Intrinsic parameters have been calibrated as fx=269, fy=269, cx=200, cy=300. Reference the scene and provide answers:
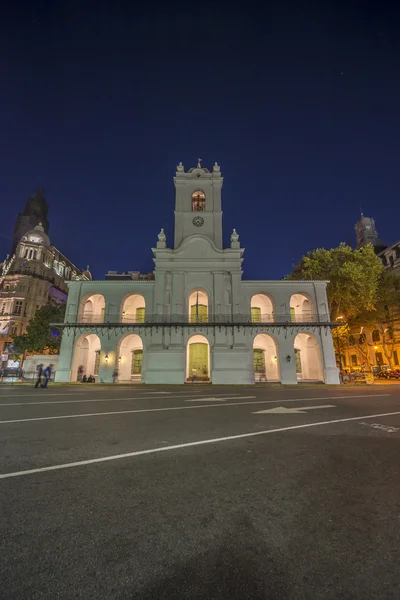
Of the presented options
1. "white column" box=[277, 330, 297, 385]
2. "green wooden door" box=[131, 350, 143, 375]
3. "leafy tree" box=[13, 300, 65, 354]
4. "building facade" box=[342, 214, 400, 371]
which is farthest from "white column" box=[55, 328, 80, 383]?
"building facade" box=[342, 214, 400, 371]

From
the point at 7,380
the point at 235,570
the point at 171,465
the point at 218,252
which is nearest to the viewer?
the point at 235,570

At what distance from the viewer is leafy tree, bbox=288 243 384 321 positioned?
28.8 m

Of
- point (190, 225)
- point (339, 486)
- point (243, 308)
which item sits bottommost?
point (339, 486)

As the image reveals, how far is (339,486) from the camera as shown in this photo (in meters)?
3.21

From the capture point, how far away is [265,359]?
31.0 m

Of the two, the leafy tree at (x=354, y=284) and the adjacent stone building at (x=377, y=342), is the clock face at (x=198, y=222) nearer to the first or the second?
the leafy tree at (x=354, y=284)

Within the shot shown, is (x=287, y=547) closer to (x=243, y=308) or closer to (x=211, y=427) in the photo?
(x=211, y=427)

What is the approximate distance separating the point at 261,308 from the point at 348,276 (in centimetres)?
982

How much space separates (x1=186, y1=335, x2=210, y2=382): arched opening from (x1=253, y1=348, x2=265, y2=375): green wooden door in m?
5.71

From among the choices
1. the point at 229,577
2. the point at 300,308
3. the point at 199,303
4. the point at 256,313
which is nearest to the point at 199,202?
the point at 199,303

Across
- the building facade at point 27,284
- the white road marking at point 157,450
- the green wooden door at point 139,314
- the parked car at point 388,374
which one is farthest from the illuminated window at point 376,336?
the building facade at point 27,284

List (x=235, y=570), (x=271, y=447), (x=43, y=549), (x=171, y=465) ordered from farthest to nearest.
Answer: (x=271, y=447) < (x=171, y=465) < (x=43, y=549) < (x=235, y=570)

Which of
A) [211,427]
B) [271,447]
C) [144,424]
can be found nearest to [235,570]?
[271,447]

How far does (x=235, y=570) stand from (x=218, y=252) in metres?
28.2
